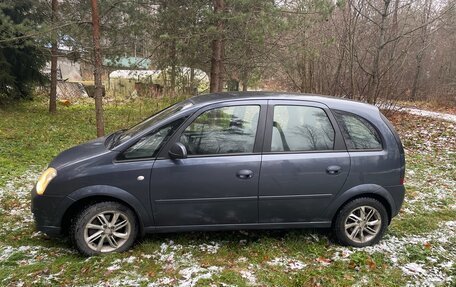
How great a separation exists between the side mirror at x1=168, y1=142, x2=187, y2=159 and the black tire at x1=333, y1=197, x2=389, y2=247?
184 centimetres

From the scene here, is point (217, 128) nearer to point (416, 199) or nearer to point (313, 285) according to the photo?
point (313, 285)

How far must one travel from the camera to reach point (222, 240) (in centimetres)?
405

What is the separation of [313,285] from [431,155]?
6679mm

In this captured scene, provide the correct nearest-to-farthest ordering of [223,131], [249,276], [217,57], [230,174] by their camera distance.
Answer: [249,276], [230,174], [223,131], [217,57]

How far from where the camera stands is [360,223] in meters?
3.95

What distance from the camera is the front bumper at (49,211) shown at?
3471 mm

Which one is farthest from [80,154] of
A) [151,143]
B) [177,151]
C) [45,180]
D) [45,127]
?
[45,127]

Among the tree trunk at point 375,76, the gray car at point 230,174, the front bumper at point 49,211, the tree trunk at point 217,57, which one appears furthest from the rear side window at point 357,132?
the tree trunk at point 375,76

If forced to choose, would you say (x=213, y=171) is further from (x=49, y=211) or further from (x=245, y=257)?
(x=49, y=211)

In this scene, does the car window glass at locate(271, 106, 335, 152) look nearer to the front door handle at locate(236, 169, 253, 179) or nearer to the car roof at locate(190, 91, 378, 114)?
the car roof at locate(190, 91, 378, 114)

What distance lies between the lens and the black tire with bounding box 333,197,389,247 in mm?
3881

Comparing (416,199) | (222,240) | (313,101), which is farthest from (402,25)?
(222,240)

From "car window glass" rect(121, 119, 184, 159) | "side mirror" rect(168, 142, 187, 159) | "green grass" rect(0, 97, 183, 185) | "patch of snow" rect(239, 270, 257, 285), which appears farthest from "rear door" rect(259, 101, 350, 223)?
"green grass" rect(0, 97, 183, 185)

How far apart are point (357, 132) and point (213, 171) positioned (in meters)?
1.63
